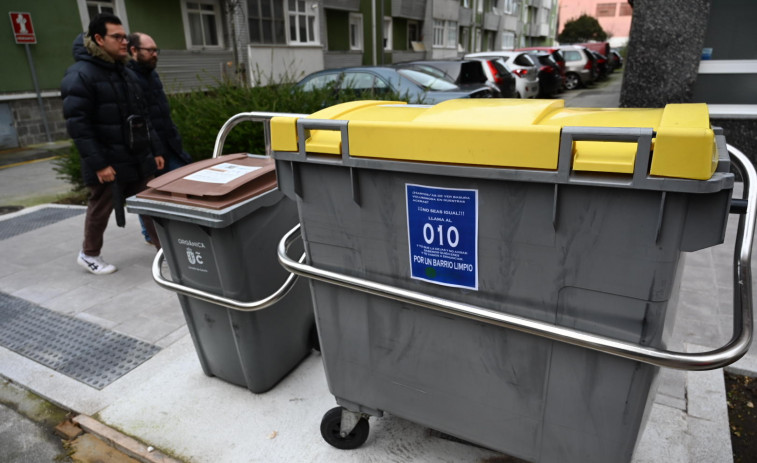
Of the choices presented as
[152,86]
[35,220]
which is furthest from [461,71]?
[35,220]

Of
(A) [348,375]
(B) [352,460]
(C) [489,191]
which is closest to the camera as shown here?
(C) [489,191]

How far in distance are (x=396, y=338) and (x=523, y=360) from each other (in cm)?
48

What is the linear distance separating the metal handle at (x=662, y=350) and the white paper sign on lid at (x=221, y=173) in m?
1.10

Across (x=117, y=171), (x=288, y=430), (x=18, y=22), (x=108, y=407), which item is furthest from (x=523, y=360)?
(x=18, y=22)

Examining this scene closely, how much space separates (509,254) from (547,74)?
53.7 ft

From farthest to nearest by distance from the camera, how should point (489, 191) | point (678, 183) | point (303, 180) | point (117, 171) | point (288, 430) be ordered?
1. point (117, 171)
2. point (288, 430)
3. point (303, 180)
4. point (489, 191)
5. point (678, 183)

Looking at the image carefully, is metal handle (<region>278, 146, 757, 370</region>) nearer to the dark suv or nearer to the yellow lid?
the yellow lid

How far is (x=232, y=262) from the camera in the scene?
7.78ft

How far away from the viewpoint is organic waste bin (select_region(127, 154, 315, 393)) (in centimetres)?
233

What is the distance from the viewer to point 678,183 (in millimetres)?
1188

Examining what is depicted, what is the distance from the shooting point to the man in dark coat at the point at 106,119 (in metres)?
3.54

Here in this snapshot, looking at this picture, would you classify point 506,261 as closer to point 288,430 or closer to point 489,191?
point 489,191

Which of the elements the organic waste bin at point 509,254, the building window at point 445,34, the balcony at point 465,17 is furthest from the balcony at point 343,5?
the organic waste bin at point 509,254

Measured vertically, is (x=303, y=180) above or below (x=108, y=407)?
above
